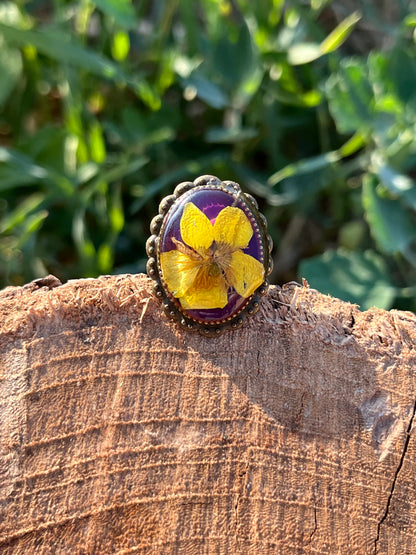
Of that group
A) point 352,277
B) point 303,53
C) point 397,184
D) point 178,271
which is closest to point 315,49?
point 303,53

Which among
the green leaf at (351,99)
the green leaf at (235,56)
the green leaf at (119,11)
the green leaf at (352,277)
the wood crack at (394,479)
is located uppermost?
the green leaf at (235,56)

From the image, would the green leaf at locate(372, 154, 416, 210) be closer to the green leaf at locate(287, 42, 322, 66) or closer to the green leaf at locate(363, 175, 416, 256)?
the green leaf at locate(363, 175, 416, 256)

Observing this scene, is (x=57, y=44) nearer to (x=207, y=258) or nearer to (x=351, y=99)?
(x=351, y=99)

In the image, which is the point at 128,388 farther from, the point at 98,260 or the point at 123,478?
the point at 98,260

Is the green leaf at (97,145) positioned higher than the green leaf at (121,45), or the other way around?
the green leaf at (121,45)

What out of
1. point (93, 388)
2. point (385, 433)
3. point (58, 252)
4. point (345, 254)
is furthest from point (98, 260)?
point (385, 433)

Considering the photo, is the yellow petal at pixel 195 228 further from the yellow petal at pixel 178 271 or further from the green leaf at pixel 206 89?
the green leaf at pixel 206 89

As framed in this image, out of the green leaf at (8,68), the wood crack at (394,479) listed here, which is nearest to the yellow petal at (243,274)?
the wood crack at (394,479)
